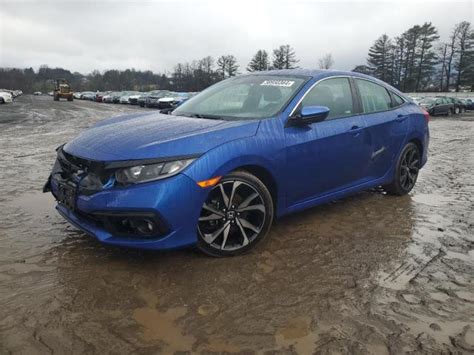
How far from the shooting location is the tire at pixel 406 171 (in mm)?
5430

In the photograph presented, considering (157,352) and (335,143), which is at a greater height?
(335,143)

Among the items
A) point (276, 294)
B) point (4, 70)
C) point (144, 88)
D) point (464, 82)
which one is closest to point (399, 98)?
point (276, 294)

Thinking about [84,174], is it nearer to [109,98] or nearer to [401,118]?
[401,118]

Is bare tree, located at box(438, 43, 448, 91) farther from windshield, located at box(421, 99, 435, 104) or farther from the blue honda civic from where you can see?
the blue honda civic

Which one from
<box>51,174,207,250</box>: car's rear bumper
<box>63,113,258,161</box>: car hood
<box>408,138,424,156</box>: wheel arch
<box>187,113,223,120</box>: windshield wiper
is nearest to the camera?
<box>51,174,207,250</box>: car's rear bumper

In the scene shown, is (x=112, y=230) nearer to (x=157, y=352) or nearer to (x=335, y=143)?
(x=157, y=352)

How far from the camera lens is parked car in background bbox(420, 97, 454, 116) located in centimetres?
3068

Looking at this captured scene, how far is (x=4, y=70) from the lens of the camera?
121375 mm

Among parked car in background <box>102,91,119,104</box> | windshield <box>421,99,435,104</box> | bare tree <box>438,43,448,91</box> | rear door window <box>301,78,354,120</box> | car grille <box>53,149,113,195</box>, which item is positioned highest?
bare tree <box>438,43,448,91</box>

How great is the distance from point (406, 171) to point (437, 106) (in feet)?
92.9

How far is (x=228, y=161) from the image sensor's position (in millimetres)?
3410

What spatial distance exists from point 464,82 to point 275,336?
265ft

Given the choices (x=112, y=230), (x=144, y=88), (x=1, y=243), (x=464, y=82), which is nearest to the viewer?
(x=112, y=230)

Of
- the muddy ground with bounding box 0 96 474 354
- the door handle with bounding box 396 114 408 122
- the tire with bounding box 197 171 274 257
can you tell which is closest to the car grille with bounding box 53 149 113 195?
the muddy ground with bounding box 0 96 474 354
